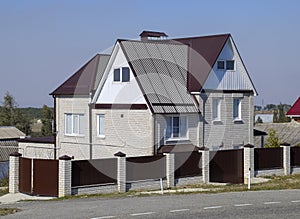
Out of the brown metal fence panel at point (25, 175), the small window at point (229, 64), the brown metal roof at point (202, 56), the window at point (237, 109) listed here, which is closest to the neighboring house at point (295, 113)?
the window at point (237, 109)

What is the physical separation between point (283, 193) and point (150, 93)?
35.3 ft

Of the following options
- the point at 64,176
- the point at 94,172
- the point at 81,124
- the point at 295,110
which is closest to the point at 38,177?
the point at 64,176

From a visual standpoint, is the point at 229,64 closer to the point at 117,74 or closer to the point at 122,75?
the point at 122,75

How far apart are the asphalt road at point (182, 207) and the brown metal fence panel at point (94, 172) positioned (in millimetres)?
3105

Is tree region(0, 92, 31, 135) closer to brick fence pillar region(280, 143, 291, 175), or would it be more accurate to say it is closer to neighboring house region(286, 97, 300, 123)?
neighboring house region(286, 97, 300, 123)

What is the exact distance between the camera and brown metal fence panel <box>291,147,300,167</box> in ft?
95.4

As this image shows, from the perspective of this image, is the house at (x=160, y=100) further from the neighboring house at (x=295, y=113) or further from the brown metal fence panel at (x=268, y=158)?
the neighboring house at (x=295, y=113)

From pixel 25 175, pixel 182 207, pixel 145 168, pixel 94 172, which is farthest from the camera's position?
pixel 145 168

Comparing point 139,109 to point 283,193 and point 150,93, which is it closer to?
point 150,93

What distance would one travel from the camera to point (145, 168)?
76.9 feet

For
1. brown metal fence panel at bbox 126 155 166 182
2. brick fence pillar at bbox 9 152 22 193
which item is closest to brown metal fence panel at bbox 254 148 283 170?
brown metal fence panel at bbox 126 155 166 182

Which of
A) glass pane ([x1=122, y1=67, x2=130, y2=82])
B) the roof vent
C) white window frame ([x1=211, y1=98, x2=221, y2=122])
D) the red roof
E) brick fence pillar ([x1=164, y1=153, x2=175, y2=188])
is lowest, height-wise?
brick fence pillar ([x1=164, y1=153, x2=175, y2=188])

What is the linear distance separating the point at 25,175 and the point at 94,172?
262 cm

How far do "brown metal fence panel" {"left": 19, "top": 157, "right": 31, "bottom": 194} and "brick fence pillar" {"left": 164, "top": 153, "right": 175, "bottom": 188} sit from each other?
5.57m
